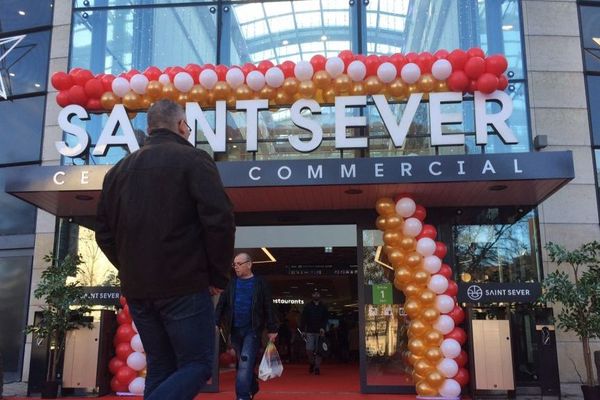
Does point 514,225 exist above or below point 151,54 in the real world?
below

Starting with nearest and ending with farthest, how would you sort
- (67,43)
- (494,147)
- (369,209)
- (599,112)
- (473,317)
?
(473,317), (369,209), (494,147), (599,112), (67,43)

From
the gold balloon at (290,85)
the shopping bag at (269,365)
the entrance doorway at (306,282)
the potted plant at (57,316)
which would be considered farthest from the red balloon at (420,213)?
the potted plant at (57,316)

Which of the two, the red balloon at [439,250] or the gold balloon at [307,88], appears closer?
the red balloon at [439,250]

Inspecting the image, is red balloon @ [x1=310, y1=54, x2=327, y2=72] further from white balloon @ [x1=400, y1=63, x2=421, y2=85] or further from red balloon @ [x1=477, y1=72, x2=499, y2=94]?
red balloon @ [x1=477, y1=72, x2=499, y2=94]

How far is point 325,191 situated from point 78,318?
3632 millimetres

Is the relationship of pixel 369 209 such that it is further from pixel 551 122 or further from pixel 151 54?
pixel 151 54

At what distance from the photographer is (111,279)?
9.73 meters

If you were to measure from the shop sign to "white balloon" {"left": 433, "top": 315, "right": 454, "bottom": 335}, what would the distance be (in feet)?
3.58

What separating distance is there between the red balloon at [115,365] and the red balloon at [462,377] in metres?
4.20

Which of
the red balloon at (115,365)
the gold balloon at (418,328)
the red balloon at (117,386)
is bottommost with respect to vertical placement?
the red balloon at (117,386)

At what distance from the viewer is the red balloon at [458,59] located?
8281 mm

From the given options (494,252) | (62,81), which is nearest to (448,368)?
(494,252)

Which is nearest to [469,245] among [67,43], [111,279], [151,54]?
[111,279]

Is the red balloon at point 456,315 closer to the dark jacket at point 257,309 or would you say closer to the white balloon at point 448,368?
the white balloon at point 448,368
